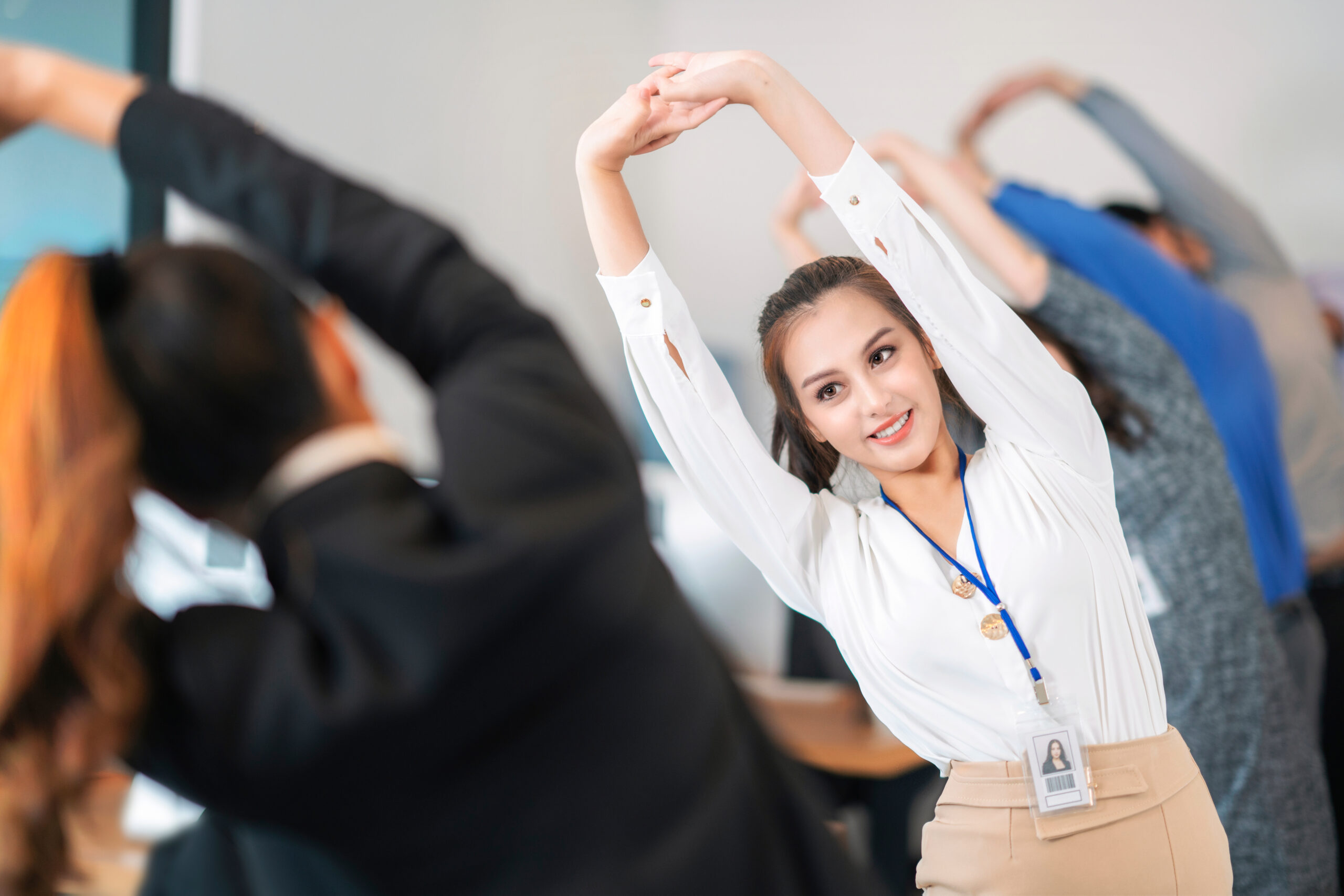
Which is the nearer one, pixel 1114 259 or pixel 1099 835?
pixel 1099 835

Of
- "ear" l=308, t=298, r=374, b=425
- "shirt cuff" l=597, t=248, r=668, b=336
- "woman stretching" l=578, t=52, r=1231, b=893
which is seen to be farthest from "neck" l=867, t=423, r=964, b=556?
"ear" l=308, t=298, r=374, b=425

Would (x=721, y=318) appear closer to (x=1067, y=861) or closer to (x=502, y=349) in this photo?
(x=502, y=349)

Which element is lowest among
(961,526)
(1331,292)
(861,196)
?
(1331,292)

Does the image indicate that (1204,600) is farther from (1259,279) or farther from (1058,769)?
(1259,279)

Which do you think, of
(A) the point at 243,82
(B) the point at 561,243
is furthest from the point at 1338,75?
(A) the point at 243,82

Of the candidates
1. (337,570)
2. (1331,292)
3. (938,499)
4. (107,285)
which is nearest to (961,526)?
(938,499)

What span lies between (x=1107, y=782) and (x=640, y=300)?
0.25 m

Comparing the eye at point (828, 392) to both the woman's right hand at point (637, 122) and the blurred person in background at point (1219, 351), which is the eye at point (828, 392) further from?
the blurred person in background at point (1219, 351)

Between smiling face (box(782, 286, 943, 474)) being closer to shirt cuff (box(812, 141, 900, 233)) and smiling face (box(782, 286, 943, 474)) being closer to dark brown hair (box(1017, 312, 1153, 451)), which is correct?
shirt cuff (box(812, 141, 900, 233))

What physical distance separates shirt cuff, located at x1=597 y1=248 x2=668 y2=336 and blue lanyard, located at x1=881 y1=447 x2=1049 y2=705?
0.11 metres

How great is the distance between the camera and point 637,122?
35 centimetres

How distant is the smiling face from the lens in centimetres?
33

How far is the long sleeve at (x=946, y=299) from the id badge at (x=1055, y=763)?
0.11 meters

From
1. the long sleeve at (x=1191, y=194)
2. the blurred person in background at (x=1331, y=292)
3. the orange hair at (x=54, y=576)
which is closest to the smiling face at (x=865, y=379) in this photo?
the orange hair at (x=54, y=576)
